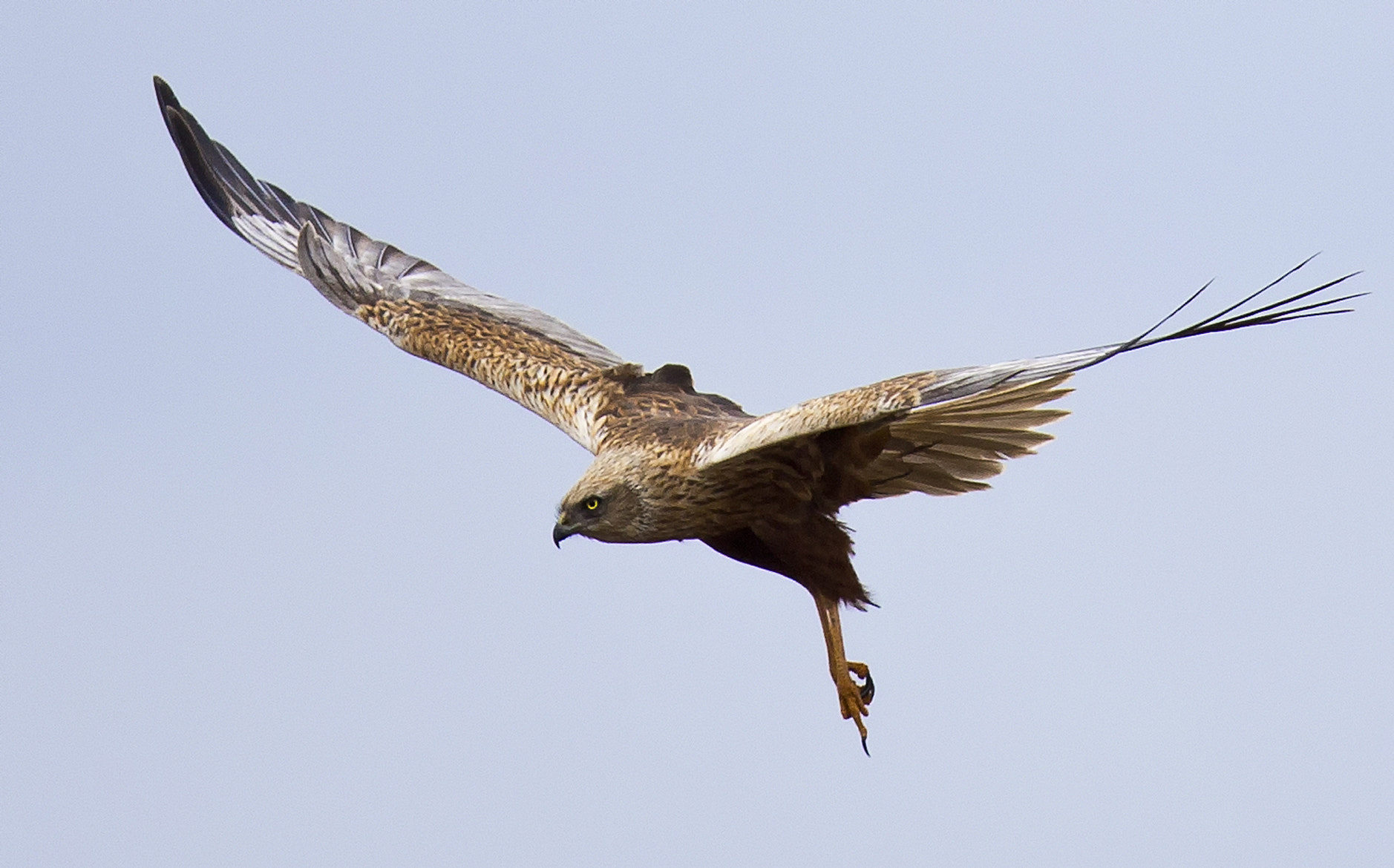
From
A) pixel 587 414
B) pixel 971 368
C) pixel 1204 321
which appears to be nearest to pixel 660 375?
pixel 587 414

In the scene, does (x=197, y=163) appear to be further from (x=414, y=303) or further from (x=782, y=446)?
(x=782, y=446)

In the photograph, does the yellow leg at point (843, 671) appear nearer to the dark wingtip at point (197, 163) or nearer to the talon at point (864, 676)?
the talon at point (864, 676)

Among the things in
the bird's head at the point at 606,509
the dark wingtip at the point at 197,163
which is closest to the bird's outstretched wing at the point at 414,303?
the dark wingtip at the point at 197,163

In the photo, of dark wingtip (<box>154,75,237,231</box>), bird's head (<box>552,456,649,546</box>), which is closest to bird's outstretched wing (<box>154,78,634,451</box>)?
dark wingtip (<box>154,75,237,231</box>)

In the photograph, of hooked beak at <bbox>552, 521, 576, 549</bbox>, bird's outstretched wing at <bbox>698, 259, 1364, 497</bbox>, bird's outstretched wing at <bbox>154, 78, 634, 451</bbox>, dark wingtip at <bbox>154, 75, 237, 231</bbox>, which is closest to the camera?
bird's outstretched wing at <bbox>698, 259, 1364, 497</bbox>

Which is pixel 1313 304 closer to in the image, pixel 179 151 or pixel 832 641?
pixel 832 641

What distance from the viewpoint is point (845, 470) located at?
379 inches

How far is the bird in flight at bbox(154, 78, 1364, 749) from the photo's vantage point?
884 cm

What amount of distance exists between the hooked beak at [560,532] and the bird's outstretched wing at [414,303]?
2.98 feet

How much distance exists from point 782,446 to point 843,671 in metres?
1.44

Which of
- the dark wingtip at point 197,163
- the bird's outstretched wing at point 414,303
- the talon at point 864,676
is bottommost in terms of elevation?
the talon at point 864,676

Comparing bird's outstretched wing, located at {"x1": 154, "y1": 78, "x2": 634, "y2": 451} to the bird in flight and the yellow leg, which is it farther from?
the yellow leg

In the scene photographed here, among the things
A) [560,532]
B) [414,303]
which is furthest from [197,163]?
[560,532]

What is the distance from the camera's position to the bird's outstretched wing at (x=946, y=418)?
8.15 metres
